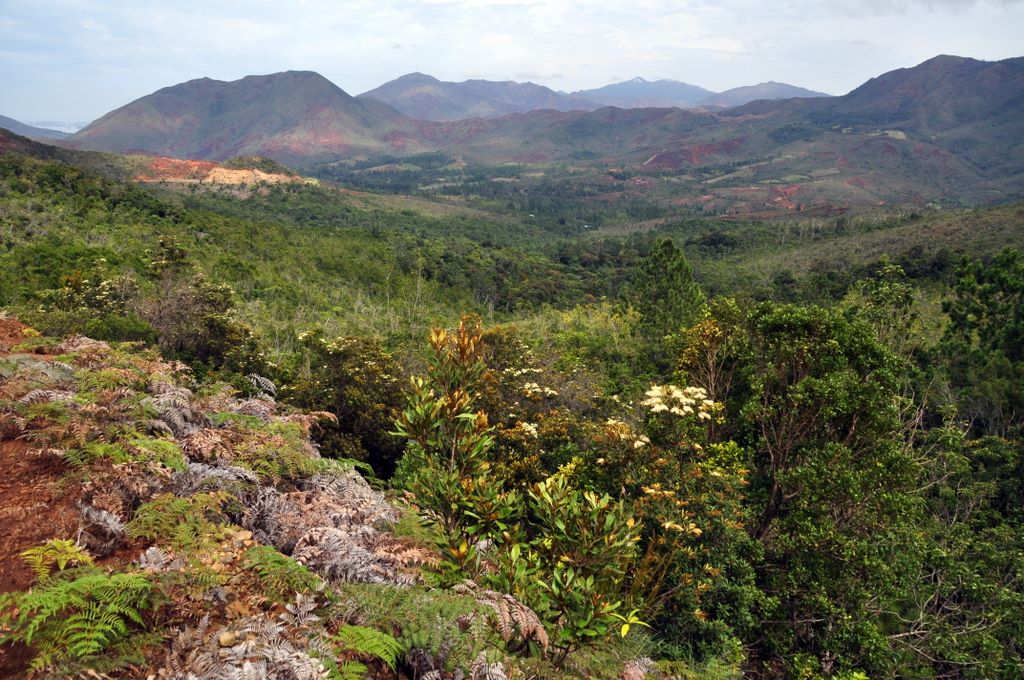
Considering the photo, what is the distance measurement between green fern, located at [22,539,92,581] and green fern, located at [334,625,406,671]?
→ 1727 millimetres

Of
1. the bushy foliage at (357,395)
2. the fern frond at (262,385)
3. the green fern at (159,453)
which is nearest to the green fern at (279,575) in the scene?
the green fern at (159,453)

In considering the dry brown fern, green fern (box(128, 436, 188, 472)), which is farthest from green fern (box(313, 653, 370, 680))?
green fern (box(128, 436, 188, 472))

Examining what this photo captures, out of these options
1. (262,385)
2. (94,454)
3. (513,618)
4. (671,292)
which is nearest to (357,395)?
(262,385)

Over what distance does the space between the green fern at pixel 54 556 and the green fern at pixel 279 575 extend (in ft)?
3.14

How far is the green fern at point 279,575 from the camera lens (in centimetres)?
Answer: 349

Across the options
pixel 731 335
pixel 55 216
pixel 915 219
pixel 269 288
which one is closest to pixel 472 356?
pixel 731 335

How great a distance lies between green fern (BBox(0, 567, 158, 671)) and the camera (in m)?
2.71

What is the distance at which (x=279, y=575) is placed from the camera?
11.6ft

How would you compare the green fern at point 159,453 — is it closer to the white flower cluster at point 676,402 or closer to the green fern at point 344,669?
the green fern at point 344,669

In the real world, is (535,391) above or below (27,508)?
below

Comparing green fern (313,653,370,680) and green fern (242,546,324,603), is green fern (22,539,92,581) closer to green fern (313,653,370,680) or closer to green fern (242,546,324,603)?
green fern (242,546,324,603)

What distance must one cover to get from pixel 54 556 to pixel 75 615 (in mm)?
775

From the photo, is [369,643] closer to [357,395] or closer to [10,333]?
[357,395]

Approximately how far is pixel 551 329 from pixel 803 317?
76.9 feet
